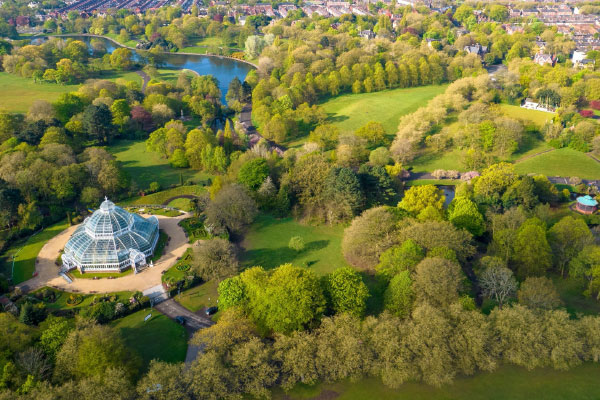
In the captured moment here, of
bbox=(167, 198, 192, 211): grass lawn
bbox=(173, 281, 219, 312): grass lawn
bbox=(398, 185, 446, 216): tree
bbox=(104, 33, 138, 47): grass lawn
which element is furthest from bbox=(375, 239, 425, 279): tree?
bbox=(104, 33, 138, 47): grass lawn

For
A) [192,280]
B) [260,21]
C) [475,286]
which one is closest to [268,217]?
[192,280]

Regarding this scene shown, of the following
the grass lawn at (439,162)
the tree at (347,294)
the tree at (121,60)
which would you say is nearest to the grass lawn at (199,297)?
the tree at (347,294)

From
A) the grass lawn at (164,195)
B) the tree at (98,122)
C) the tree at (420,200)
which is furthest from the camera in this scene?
the tree at (98,122)

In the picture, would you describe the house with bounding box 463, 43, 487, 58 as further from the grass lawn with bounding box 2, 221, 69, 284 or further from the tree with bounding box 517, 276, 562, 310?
the grass lawn with bounding box 2, 221, 69, 284

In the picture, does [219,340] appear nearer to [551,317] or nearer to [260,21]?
[551,317]

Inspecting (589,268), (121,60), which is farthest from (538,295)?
(121,60)

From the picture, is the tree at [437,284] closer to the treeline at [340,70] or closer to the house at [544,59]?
the treeline at [340,70]

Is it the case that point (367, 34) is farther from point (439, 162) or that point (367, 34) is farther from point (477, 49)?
point (439, 162)
